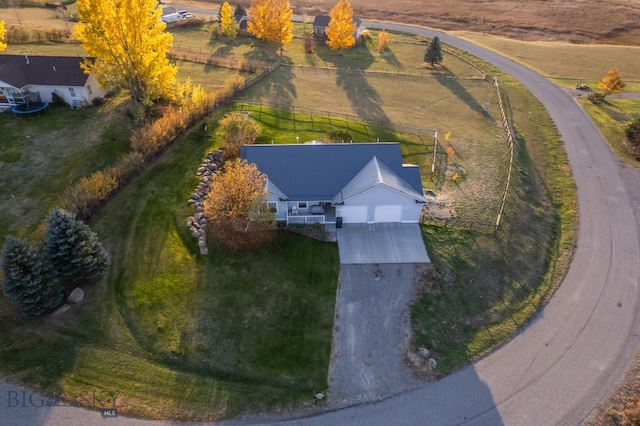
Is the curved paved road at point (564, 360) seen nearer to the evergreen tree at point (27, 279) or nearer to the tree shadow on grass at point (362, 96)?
the evergreen tree at point (27, 279)

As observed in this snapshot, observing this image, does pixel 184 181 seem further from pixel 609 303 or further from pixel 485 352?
pixel 609 303

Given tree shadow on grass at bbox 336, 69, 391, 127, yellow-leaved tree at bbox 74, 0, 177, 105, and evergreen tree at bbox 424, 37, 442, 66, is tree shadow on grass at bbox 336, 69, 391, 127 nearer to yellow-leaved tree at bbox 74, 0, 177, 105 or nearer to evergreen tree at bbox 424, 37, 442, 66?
evergreen tree at bbox 424, 37, 442, 66

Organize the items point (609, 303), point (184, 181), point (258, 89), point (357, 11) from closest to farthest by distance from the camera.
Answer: point (609, 303) < point (184, 181) < point (258, 89) < point (357, 11)

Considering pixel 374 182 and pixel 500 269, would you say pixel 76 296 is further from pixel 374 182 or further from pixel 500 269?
pixel 500 269

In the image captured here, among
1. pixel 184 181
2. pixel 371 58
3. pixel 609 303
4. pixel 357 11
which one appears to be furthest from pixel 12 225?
pixel 357 11

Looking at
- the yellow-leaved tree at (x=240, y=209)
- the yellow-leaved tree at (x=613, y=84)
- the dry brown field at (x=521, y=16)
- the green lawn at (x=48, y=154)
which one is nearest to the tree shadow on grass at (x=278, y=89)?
the green lawn at (x=48, y=154)

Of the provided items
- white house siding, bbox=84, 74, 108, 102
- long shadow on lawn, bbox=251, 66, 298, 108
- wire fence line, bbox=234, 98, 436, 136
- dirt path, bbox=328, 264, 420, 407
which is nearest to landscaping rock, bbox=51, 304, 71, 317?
dirt path, bbox=328, 264, 420, 407
